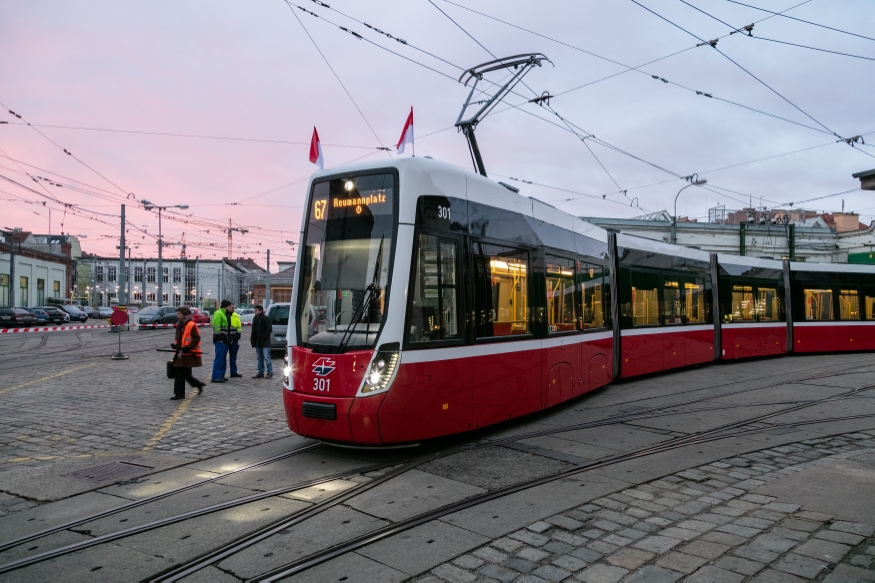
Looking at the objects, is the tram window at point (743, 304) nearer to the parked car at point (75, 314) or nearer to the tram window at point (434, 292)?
the tram window at point (434, 292)

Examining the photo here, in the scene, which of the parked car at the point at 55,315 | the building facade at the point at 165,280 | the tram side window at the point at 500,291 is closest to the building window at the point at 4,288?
the parked car at the point at 55,315

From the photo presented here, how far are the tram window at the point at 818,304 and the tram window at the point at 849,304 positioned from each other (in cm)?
47

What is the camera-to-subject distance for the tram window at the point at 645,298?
13898 millimetres

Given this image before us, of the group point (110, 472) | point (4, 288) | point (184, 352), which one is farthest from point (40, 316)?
point (110, 472)

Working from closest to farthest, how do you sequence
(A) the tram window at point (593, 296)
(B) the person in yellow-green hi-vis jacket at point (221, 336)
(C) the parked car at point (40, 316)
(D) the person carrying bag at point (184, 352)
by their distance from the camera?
(D) the person carrying bag at point (184, 352) → (A) the tram window at point (593, 296) → (B) the person in yellow-green hi-vis jacket at point (221, 336) → (C) the parked car at point (40, 316)

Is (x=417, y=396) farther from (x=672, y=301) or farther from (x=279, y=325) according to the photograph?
(x=279, y=325)

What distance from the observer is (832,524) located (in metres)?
4.97

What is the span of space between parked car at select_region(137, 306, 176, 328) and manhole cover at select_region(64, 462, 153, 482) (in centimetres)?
3035

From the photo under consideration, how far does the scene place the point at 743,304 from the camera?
1842 cm

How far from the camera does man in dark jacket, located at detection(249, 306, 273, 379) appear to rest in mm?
14141

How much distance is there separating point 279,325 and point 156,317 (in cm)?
1938

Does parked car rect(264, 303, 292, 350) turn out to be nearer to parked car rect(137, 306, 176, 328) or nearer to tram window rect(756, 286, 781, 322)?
tram window rect(756, 286, 781, 322)

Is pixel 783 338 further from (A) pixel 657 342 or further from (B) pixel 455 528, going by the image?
(B) pixel 455 528

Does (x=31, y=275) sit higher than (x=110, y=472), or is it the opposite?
(x=31, y=275)
